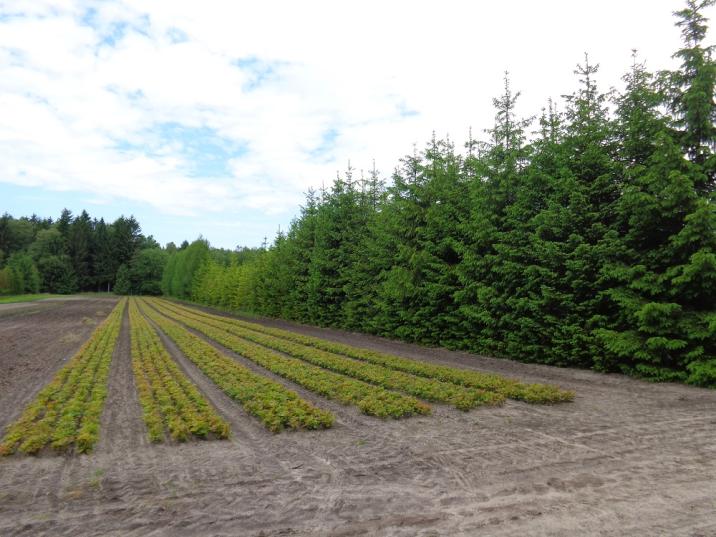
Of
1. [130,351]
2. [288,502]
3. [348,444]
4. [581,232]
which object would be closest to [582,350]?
[581,232]

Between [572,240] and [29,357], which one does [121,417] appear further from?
[572,240]

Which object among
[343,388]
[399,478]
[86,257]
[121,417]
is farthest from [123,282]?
[399,478]

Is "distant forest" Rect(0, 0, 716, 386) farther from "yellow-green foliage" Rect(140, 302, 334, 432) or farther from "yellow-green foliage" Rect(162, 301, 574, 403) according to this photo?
"yellow-green foliage" Rect(140, 302, 334, 432)

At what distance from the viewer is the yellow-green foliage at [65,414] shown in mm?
5930

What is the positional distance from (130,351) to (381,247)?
11.8 metres

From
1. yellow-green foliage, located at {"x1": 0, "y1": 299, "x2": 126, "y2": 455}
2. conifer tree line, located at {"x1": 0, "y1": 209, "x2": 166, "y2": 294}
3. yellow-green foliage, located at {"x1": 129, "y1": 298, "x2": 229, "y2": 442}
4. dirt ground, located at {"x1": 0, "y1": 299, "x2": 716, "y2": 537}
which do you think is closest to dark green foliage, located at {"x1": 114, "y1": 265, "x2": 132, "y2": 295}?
conifer tree line, located at {"x1": 0, "y1": 209, "x2": 166, "y2": 294}

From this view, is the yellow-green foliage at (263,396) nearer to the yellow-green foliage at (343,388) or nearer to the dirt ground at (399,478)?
the dirt ground at (399,478)

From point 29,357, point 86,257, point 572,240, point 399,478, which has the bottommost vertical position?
point 399,478

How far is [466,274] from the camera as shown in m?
15.7

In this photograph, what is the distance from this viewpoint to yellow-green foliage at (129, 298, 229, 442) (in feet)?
21.4

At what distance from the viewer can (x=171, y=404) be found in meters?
8.10

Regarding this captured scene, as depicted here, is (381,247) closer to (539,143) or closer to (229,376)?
(539,143)

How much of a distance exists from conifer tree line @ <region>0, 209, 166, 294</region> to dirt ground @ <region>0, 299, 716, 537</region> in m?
100.0

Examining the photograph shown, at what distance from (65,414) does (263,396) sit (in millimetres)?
3424
